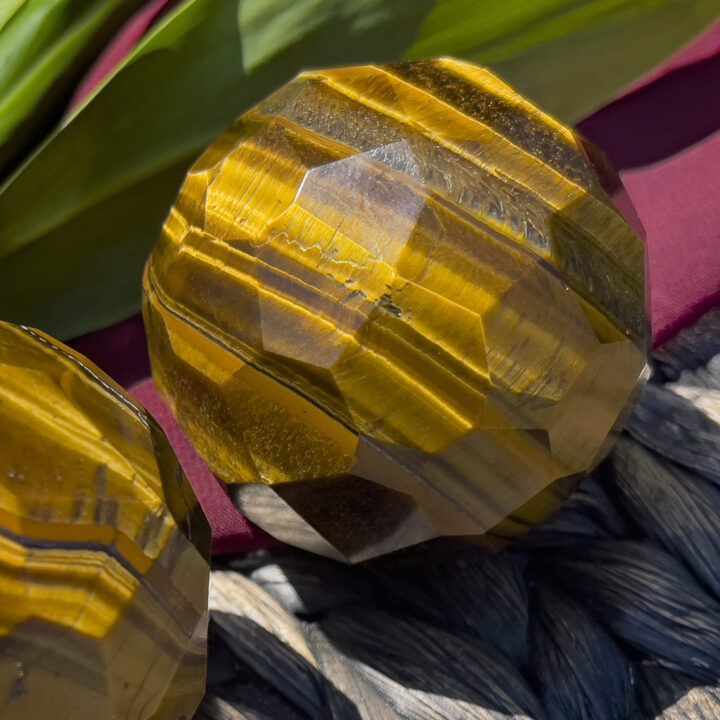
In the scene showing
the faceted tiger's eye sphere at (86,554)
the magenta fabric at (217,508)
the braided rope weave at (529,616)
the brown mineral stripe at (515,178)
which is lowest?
the braided rope weave at (529,616)

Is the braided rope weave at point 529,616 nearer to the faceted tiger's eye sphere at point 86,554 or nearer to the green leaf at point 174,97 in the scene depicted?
the faceted tiger's eye sphere at point 86,554

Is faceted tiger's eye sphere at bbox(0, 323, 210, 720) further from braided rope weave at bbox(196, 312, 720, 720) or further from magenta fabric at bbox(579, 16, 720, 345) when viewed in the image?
magenta fabric at bbox(579, 16, 720, 345)

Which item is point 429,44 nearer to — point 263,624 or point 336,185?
point 336,185

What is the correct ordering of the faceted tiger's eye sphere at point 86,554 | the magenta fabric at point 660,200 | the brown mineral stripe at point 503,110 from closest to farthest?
the faceted tiger's eye sphere at point 86,554 → the brown mineral stripe at point 503,110 → the magenta fabric at point 660,200

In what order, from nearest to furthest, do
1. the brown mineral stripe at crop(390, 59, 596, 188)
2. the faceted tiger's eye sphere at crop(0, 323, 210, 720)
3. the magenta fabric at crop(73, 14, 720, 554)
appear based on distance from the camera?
the faceted tiger's eye sphere at crop(0, 323, 210, 720), the brown mineral stripe at crop(390, 59, 596, 188), the magenta fabric at crop(73, 14, 720, 554)

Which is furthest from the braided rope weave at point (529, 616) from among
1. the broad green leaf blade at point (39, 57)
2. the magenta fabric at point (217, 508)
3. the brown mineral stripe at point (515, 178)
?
the broad green leaf blade at point (39, 57)

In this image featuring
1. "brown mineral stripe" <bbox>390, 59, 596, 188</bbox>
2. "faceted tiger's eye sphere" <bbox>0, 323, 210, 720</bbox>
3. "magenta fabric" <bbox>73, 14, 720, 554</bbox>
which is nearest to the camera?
"faceted tiger's eye sphere" <bbox>0, 323, 210, 720</bbox>

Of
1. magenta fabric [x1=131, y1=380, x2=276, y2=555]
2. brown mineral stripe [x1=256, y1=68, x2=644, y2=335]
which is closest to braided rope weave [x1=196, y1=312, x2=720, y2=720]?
magenta fabric [x1=131, y1=380, x2=276, y2=555]
